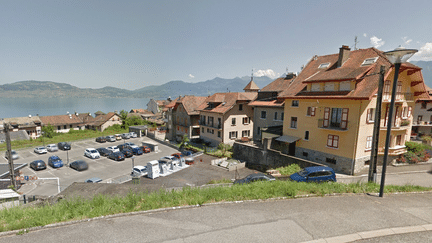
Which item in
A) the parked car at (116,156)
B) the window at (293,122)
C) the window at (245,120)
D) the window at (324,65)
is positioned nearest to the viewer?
the window at (293,122)

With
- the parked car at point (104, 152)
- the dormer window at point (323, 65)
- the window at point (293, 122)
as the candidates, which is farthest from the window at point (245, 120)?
the parked car at point (104, 152)

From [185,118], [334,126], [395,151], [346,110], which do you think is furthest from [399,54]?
[185,118]

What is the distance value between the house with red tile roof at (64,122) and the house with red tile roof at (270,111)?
60.5 meters

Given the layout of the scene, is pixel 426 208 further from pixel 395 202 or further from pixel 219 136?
pixel 219 136

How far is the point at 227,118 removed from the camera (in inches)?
1435

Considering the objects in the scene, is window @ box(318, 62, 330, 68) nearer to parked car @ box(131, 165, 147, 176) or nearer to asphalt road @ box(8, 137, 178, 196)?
parked car @ box(131, 165, 147, 176)

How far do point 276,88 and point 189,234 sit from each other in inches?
1205

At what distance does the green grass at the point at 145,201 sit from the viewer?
6.59 m

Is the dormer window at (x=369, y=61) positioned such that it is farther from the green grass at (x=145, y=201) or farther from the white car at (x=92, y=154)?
the white car at (x=92, y=154)

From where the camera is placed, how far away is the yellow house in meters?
19.4

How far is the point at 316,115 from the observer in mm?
22359

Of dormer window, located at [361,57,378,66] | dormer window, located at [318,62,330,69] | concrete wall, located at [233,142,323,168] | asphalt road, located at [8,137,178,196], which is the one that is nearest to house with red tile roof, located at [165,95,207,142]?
asphalt road, located at [8,137,178,196]

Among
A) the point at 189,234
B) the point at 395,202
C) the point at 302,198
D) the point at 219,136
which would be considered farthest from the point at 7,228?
the point at 219,136

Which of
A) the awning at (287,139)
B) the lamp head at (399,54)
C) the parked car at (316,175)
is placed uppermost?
the lamp head at (399,54)
